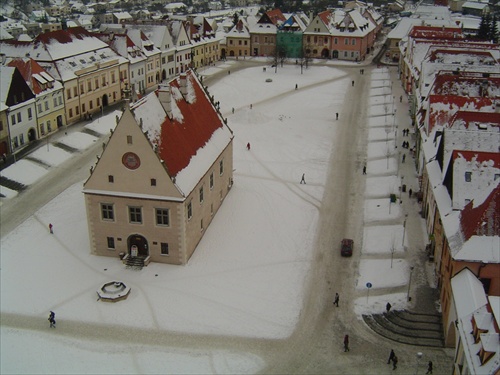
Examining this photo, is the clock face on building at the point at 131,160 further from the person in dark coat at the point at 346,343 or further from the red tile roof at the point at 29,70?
the red tile roof at the point at 29,70

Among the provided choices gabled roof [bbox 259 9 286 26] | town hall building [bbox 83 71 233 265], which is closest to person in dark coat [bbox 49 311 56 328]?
town hall building [bbox 83 71 233 265]

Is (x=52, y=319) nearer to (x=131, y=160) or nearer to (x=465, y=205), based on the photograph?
(x=131, y=160)

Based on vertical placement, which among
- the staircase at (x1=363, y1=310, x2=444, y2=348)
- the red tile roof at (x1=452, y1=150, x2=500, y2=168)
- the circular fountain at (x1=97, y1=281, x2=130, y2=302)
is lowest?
the staircase at (x1=363, y1=310, x2=444, y2=348)

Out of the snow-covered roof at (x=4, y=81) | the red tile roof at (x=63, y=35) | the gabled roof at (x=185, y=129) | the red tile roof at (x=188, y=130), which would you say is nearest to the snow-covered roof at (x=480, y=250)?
the gabled roof at (x=185, y=129)

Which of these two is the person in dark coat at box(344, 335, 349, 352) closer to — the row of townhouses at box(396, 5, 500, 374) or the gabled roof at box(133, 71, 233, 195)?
the row of townhouses at box(396, 5, 500, 374)

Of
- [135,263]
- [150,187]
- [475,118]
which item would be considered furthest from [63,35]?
[475,118]

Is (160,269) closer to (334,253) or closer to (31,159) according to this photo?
(334,253)
